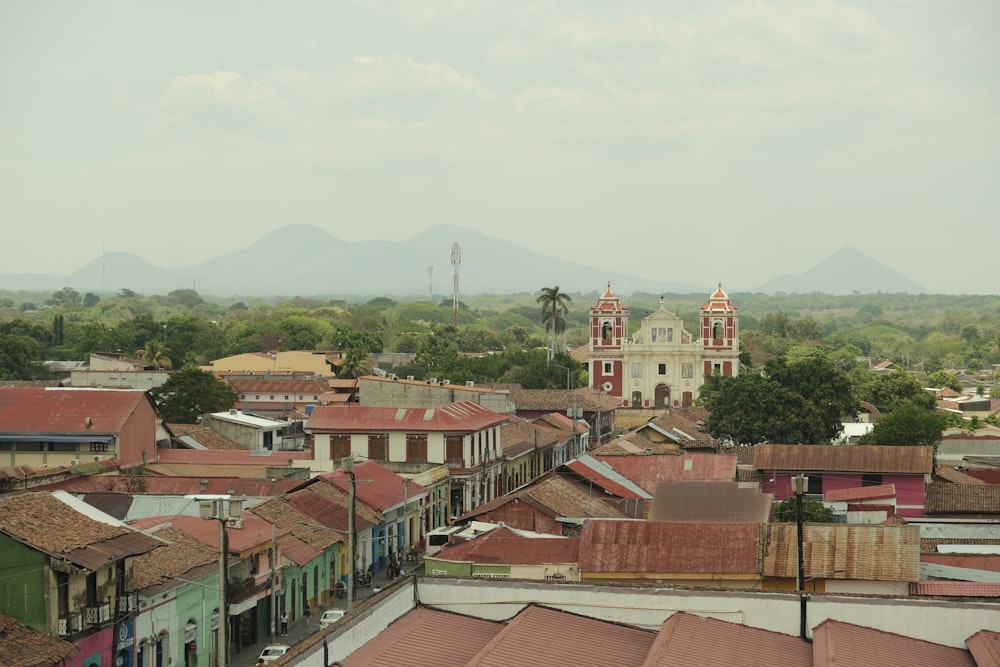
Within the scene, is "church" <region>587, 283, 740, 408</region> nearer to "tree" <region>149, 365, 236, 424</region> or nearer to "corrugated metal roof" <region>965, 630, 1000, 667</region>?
"tree" <region>149, 365, 236, 424</region>

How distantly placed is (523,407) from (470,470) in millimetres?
25267

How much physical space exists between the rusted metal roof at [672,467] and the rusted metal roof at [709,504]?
254 inches

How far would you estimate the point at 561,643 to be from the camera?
16.0 m

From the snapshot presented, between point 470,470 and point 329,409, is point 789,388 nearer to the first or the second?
point 470,470

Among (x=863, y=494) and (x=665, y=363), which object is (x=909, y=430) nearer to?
(x=863, y=494)

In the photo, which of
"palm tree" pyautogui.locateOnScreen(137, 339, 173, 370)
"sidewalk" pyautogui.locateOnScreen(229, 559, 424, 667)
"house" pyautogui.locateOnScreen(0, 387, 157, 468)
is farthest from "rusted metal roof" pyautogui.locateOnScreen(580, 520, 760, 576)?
"palm tree" pyautogui.locateOnScreen(137, 339, 173, 370)

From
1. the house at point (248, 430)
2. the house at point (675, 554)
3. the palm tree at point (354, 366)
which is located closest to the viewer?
the house at point (675, 554)

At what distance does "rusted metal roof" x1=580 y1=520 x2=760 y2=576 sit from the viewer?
79.4 feet

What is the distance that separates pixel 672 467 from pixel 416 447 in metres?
9.87

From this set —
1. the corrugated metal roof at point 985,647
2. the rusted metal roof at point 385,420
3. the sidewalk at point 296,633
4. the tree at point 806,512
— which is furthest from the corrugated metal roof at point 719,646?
the rusted metal roof at point 385,420

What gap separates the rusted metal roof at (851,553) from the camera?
75.9 ft

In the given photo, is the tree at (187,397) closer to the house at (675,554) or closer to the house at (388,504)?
the house at (388,504)

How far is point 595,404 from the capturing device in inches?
2972

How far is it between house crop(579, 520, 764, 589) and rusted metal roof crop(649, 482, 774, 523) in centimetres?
430
